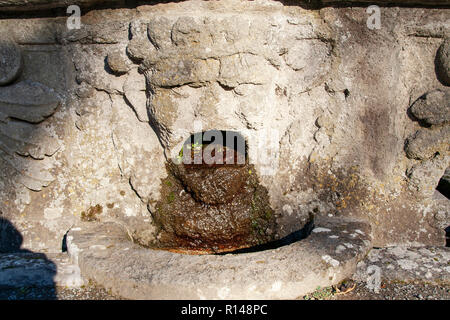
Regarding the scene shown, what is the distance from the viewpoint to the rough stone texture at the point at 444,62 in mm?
2227

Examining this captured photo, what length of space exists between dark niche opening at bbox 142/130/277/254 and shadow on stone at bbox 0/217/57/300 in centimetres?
68

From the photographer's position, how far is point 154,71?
220 cm

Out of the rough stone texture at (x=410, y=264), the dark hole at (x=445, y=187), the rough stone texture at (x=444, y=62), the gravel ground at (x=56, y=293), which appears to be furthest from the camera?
the dark hole at (x=445, y=187)

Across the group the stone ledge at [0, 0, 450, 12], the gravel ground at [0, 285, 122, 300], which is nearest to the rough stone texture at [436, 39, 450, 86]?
the stone ledge at [0, 0, 450, 12]

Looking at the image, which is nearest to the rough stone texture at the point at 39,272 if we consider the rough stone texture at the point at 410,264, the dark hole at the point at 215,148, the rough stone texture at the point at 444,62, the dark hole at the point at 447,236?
the dark hole at the point at 215,148

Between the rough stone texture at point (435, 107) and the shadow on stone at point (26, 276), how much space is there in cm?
211

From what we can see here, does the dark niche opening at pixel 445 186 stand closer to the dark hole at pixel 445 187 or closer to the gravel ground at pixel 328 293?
the dark hole at pixel 445 187

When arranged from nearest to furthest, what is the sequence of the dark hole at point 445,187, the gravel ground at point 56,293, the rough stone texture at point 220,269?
1. the rough stone texture at point 220,269
2. the gravel ground at point 56,293
3. the dark hole at point 445,187

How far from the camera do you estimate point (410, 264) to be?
190 centimetres

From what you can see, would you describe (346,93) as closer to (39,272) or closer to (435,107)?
(435,107)

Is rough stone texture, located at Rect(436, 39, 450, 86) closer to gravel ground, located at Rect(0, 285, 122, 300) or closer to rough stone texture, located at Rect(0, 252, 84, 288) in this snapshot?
gravel ground, located at Rect(0, 285, 122, 300)

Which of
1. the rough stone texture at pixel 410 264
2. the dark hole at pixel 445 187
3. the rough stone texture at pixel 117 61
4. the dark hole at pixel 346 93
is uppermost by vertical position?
the rough stone texture at pixel 117 61

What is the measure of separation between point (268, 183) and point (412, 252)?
2.88 feet

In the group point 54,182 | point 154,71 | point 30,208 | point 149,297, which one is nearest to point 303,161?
point 154,71
